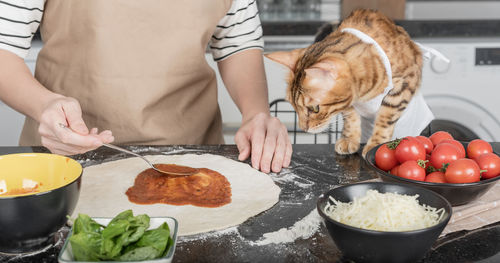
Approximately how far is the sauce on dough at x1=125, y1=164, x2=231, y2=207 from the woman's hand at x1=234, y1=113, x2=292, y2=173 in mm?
121

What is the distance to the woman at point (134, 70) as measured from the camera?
4.44ft

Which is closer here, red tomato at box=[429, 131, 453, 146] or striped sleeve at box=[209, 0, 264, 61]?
red tomato at box=[429, 131, 453, 146]

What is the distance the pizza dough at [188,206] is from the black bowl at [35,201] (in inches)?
4.7

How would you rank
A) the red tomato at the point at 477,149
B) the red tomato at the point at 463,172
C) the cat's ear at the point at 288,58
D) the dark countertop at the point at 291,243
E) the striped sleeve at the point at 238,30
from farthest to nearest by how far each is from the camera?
1. the striped sleeve at the point at 238,30
2. the cat's ear at the point at 288,58
3. the red tomato at the point at 477,149
4. the red tomato at the point at 463,172
5. the dark countertop at the point at 291,243

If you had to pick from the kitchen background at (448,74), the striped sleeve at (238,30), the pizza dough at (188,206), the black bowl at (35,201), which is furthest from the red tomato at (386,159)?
the kitchen background at (448,74)

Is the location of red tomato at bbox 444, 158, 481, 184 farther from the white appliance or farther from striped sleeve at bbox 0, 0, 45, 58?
the white appliance

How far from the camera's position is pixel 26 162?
95 cm

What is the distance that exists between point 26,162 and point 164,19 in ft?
2.12

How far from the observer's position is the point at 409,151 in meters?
1.04

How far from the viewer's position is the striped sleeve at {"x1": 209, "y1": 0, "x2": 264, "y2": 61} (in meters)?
1.60

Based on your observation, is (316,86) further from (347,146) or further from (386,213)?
(386,213)

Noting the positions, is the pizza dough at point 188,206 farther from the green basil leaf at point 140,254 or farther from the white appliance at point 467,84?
the white appliance at point 467,84

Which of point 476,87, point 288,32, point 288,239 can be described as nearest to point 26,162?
point 288,239

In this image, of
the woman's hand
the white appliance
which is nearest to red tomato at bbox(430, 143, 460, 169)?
the woman's hand
